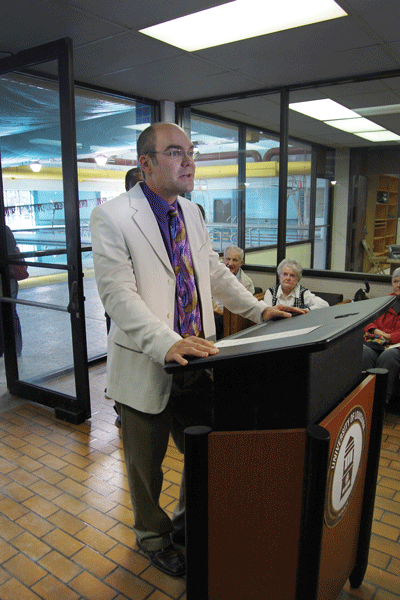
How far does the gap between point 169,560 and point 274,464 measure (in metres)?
1.16

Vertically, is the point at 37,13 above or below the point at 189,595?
above

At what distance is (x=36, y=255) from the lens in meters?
3.95

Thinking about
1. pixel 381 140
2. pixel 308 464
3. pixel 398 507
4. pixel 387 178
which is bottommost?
pixel 398 507

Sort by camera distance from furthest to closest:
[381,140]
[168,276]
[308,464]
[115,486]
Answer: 1. [381,140]
2. [115,486]
3. [168,276]
4. [308,464]

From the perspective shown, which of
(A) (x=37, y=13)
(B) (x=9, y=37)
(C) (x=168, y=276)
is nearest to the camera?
(C) (x=168, y=276)

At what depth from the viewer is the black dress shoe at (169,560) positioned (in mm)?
2100

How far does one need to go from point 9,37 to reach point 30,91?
0.65 metres

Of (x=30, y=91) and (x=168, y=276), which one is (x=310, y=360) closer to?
(x=168, y=276)

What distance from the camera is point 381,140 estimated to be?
224 inches

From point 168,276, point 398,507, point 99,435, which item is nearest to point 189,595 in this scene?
point 168,276

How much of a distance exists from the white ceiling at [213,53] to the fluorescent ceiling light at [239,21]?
0.07 m

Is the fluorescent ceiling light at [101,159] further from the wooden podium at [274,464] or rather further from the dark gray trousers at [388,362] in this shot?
the wooden podium at [274,464]

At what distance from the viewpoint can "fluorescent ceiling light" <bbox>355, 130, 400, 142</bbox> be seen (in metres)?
5.46

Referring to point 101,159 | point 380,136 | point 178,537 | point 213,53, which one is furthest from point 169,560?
point 380,136
